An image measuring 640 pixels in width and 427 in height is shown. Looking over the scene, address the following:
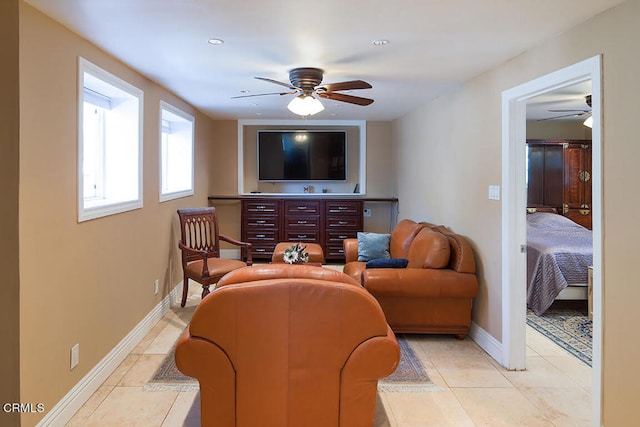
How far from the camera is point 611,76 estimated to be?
87.6 inches

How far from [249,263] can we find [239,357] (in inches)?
112

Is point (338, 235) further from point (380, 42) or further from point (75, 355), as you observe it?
point (75, 355)

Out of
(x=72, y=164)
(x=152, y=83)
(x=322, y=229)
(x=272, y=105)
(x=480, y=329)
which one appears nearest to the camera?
(x=72, y=164)

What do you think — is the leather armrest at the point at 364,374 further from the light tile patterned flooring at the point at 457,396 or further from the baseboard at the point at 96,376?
the baseboard at the point at 96,376

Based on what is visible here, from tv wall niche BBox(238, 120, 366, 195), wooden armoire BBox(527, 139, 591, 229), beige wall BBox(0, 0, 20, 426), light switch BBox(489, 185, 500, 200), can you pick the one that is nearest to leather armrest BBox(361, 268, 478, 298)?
light switch BBox(489, 185, 500, 200)

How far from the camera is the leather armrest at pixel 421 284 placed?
366 cm

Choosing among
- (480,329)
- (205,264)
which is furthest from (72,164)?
(480,329)

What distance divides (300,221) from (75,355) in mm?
4504

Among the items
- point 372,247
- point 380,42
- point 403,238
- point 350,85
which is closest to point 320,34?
point 380,42

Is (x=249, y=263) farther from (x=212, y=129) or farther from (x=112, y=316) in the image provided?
(x=212, y=129)

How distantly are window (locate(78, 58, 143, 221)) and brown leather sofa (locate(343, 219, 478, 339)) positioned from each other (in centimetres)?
210

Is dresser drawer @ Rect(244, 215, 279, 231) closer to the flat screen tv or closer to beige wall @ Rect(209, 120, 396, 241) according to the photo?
beige wall @ Rect(209, 120, 396, 241)

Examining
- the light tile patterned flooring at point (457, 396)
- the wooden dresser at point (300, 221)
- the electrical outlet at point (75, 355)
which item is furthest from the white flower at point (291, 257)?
the wooden dresser at point (300, 221)

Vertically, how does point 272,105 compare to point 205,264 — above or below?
above
